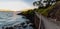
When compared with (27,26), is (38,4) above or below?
above

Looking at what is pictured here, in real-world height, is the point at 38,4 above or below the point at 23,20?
above

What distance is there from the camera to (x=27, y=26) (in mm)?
5992

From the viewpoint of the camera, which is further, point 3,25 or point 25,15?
point 25,15

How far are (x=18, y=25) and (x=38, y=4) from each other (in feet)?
4.31

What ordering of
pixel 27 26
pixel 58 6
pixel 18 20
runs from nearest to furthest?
pixel 58 6 → pixel 27 26 → pixel 18 20

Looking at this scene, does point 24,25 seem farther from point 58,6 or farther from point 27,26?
point 58,6

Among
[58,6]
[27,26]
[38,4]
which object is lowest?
[27,26]

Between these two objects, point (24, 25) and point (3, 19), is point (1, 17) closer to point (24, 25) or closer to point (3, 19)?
point (3, 19)

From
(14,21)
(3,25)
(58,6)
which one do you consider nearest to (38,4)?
(14,21)

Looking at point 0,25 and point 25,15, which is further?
point 25,15

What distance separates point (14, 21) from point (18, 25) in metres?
0.52

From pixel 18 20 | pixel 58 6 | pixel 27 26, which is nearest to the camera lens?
pixel 58 6

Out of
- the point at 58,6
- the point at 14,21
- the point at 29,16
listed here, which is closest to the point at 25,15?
the point at 29,16

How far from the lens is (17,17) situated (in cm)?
668
